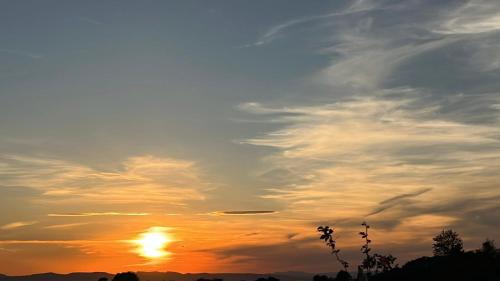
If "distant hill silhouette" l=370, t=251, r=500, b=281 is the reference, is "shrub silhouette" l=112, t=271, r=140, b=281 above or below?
above

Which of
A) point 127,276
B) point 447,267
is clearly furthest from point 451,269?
point 127,276

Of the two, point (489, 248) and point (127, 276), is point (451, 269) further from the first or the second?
point (127, 276)

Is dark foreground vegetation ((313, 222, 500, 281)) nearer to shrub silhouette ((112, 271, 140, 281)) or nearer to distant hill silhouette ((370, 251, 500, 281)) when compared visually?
distant hill silhouette ((370, 251, 500, 281))

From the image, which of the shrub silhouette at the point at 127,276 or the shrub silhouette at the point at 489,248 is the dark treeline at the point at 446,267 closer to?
the shrub silhouette at the point at 489,248

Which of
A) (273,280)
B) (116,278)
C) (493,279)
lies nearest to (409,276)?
(493,279)

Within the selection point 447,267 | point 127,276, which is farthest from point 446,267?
point 127,276

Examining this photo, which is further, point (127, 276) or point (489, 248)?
point (127, 276)

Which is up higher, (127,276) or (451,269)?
(127,276)

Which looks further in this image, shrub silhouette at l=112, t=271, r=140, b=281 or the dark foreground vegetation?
shrub silhouette at l=112, t=271, r=140, b=281

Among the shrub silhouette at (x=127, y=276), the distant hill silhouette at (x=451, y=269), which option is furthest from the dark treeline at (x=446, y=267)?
the shrub silhouette at (x=127, y=276)

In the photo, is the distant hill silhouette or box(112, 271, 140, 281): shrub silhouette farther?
box(112, 271, 140, 281): shrub silhouette

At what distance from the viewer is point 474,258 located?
81.5 m

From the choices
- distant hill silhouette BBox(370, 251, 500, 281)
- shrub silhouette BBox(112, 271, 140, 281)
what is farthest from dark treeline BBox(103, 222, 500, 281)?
shrub silhouette BBox(112, 271, 140, 281)

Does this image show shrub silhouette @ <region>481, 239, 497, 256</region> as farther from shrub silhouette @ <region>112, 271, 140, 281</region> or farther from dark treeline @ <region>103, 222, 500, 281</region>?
shrub silhouette @ <region>112, 271, 140, 281</region>
